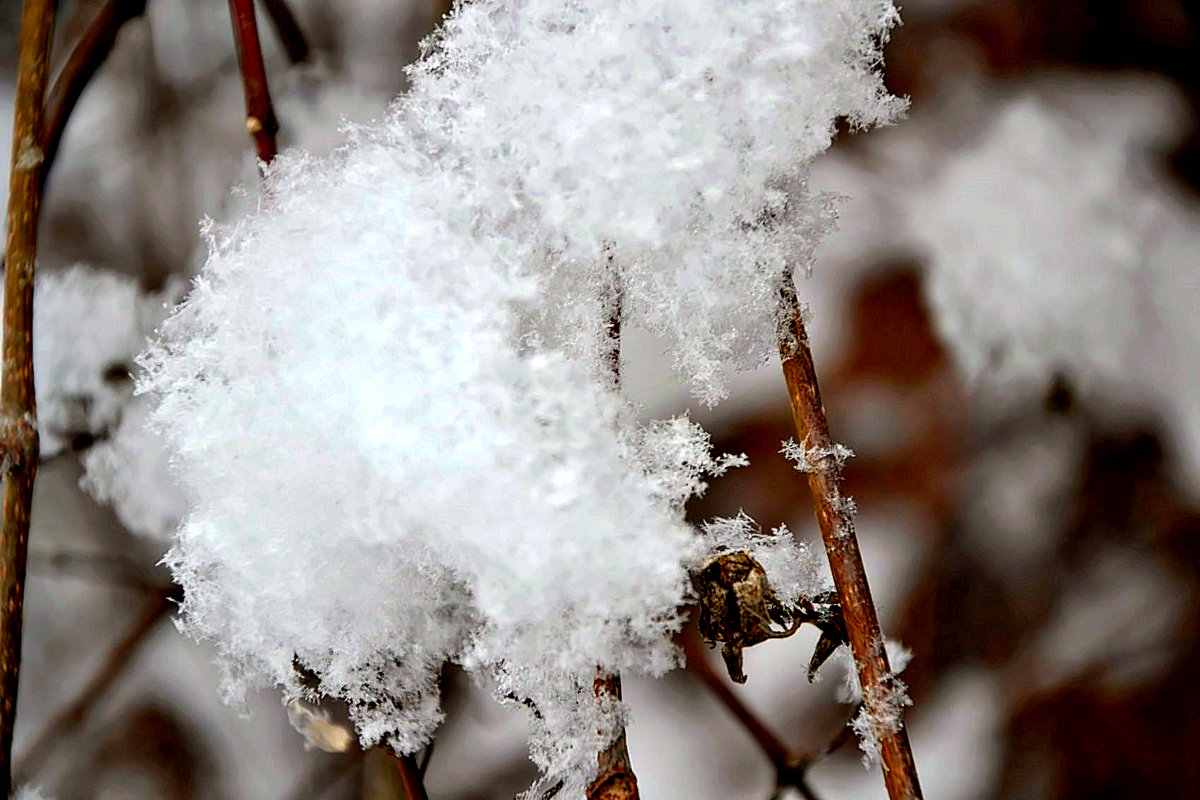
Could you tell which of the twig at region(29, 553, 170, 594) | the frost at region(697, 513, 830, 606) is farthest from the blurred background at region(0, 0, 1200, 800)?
the frost at region(697, 513, 830, 606)

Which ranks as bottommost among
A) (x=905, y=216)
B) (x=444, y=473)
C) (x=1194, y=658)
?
(x=444, y=473)

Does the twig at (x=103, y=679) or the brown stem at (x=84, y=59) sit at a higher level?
the brown stem at (x=84, y=59)

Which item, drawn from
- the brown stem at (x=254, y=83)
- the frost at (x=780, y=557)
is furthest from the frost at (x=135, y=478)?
the frost at (x=780, y=557)

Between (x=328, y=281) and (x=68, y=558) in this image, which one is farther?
(x=68, y=558)

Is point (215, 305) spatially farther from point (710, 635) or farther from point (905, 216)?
point (905, 216)

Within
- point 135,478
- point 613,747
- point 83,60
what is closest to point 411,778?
point 613,747

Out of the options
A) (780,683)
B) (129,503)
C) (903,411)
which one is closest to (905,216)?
(903,411)

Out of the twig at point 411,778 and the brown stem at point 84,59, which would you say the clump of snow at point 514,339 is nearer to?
the twig at point 411,778
